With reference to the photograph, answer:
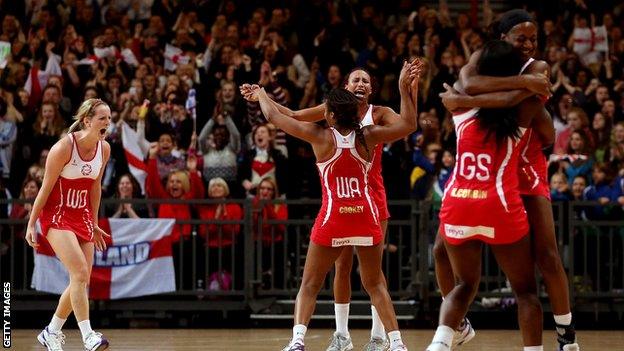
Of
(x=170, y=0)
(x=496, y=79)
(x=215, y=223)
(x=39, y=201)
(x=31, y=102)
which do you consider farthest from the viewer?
(x=170, y=0)

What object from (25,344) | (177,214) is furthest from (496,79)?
(177,214)

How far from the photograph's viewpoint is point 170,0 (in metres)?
18.3

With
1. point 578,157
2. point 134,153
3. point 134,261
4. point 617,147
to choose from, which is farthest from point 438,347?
point 617,147

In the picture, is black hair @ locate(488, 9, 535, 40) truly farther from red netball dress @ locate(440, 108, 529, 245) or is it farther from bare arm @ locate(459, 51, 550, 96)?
red netball dress @ locate(440, 108, 529, 245)

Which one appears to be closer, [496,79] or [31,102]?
[496,79]

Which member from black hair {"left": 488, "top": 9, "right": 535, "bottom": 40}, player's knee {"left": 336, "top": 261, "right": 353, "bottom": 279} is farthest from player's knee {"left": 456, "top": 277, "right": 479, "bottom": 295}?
player's knee {"left": 336, "top": 261, "right": 353, "bottom": 279}

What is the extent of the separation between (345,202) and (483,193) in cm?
201

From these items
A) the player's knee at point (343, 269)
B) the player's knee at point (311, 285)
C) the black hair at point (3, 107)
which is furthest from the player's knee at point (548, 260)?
the black hair at point (3, 107)

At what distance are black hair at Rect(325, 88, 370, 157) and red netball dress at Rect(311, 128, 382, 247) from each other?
0.06 meters

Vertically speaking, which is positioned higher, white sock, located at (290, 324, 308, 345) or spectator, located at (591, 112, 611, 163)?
spectator, located at (591, 112, 611, 163)

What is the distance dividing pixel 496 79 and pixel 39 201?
4.16 m

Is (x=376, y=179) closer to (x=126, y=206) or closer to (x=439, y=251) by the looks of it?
(x=439, y=251)

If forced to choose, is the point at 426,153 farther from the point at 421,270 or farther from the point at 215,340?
the point at 215,340

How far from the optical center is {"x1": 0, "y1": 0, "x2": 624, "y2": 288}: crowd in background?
14094mm
